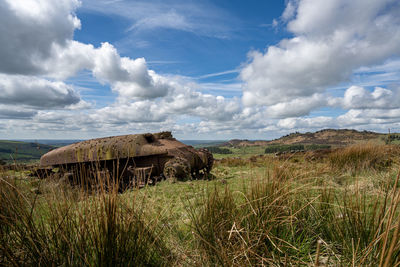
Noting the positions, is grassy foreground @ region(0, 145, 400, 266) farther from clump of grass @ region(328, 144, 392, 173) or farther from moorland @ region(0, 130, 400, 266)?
clump of grass @ region(328, 144, 392, 173)

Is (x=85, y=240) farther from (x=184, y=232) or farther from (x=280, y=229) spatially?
(x=280, y=229)

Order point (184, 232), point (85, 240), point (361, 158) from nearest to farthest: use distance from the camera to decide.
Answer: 1. point (85, 240)
2. point (184, 232)
3. point (361, 158)

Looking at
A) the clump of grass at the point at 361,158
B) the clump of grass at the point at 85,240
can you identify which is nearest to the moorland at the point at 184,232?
the clump of grass at the point at 85,240

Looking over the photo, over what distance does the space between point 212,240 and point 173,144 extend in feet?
25.9

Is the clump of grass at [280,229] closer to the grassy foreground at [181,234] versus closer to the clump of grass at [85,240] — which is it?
the grassy foreground at [181,234]

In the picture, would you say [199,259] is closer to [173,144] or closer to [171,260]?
[171,260]

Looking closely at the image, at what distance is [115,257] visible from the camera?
192 cm

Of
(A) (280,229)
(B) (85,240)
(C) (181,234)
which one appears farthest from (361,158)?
(B) (85,240)

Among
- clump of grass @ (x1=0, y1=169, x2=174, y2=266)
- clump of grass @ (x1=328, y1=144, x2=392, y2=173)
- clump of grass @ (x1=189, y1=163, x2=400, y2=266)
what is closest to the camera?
clump of grass @ (x1=0, y1=169, x2=174, y2=266)

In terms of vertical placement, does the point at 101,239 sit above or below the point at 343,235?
above

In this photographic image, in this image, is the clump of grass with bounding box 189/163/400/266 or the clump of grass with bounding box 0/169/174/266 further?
the clump of grass with bounding box 189/163/400/266

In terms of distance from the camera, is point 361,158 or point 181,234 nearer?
point 181,234

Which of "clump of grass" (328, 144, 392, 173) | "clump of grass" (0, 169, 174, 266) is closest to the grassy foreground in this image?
"clump of grass" (0, 169, 174, 266)

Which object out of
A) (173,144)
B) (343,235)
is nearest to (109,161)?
(173,144)
